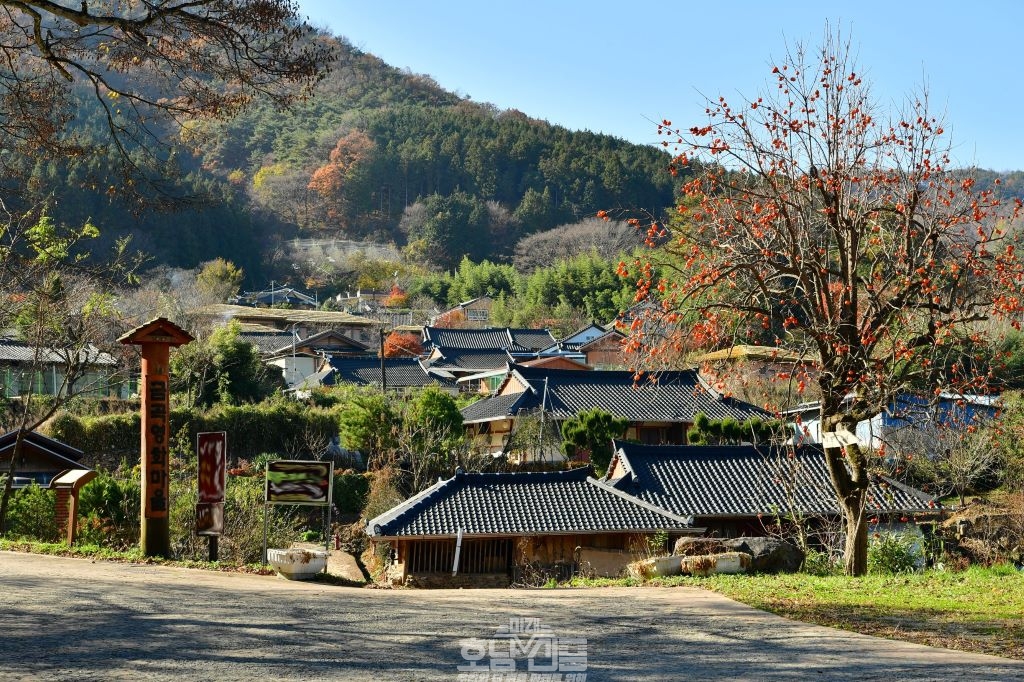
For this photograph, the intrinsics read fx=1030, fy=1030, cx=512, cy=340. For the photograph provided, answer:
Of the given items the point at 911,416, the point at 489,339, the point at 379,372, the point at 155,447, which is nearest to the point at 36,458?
the point at 155,447

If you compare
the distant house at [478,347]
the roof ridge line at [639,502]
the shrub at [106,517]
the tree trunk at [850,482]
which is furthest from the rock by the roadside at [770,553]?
the distant house at [478,347]

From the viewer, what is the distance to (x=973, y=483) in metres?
27.0

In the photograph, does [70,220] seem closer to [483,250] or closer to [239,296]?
[239,296]

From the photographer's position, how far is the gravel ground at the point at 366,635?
20.1 ft

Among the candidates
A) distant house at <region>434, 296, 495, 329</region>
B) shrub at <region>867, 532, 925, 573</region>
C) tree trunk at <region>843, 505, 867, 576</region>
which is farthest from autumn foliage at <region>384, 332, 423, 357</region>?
tree trunk at <region>843, 505, 867, 576</region>

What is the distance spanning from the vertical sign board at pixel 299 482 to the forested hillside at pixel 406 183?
5748cm

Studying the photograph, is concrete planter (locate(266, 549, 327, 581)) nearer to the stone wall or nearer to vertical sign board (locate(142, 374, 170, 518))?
vertical sign board (locate(142, 374, 170, 518))

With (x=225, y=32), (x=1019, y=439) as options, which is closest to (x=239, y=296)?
(x=1019, y=439)

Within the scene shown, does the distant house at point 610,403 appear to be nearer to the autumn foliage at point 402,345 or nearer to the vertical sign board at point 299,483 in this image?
the autumn foliage at point 402,345

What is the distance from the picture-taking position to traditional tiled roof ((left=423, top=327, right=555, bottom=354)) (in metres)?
49.5

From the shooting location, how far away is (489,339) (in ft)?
167

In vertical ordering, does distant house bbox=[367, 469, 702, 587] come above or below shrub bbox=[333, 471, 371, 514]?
below

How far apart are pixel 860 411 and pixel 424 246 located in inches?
2791

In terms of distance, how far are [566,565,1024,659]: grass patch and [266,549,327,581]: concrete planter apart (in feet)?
11.6
